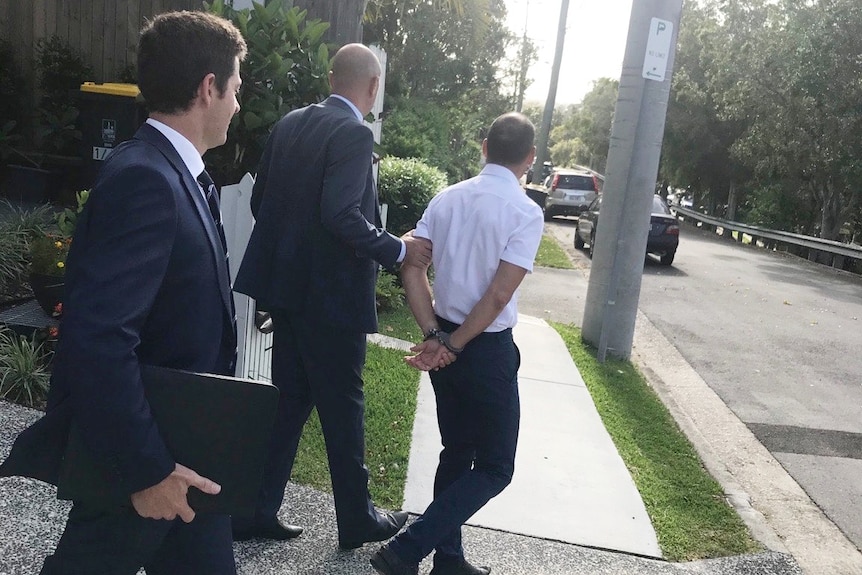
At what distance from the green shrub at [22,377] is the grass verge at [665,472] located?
339cm

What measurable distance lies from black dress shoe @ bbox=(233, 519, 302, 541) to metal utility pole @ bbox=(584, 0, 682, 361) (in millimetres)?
4853

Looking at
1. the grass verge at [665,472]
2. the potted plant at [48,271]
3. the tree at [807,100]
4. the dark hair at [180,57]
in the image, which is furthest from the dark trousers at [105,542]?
the tree at [807,100]

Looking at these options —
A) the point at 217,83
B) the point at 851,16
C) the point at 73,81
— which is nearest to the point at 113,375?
the point at 217,83

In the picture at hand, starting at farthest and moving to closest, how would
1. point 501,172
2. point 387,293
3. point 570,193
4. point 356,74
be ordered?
1. point 570,193
2. point 387,293
3. point 356,74
4. point 501,172

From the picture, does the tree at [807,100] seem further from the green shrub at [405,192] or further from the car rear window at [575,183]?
the green shrub at [405,192]

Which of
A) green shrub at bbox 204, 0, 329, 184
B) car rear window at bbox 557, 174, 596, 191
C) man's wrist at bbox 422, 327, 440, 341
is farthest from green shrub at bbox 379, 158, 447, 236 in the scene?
car rear window at bbox 557, 174, 596, 191

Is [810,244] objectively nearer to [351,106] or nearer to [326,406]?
[351,106]

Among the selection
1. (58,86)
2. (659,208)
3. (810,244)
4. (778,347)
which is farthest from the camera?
(810,244)

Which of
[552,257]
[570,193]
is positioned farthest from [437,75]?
[552,257]

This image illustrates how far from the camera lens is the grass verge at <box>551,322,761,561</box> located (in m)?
4.21

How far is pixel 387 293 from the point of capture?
8.54m

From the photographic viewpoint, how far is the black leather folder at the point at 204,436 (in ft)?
5.69

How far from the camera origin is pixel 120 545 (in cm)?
184

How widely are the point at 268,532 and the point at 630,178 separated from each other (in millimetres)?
5475
